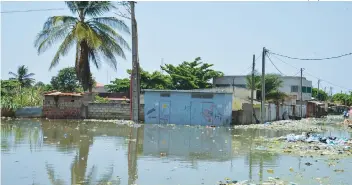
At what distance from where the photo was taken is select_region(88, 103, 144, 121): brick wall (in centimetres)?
2909

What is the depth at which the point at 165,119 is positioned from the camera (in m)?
28.2

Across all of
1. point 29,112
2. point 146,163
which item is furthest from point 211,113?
point 146,163

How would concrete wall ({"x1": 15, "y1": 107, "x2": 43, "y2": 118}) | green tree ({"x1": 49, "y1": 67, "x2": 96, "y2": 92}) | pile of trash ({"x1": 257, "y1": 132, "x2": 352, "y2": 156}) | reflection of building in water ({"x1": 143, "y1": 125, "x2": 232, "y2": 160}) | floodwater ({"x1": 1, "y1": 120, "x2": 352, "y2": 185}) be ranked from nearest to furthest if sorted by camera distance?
floodwater ({"x1": 1, "y1": 120, "x2": 352, "y2": 185})
reflection of building in water ({"x1": 143, "y1": 125, "x2": 232, "y2": 160})
pile of trash ({"x1": 257, "y1": 132, "x2": 352, "y2": 156})
concrete wall ({"x1": 15, "y1": 107, "x2": 43, "y2": 118})
green tree ({"x1": 49, "y1": 67, "x2": 96, "y2": 92})

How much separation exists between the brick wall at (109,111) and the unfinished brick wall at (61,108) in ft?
3.14

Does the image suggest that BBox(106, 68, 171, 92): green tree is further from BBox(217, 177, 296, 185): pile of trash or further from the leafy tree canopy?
BBox(217, 177, 296, 185): pile of trash

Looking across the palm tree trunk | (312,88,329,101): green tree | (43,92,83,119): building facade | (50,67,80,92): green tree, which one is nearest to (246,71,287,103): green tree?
the palm tree trunk

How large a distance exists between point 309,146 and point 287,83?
45.8 metres

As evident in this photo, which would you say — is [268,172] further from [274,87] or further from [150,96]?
[274,87]

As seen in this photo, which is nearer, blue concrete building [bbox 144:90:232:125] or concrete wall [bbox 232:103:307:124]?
blue concrete building [bbox 144:90:232:125]

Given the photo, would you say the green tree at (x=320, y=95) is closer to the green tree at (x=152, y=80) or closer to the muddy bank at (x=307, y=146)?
the green tree at (x=152, y=80)

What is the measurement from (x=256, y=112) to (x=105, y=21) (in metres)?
13.3

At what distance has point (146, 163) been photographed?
1145 centimetres

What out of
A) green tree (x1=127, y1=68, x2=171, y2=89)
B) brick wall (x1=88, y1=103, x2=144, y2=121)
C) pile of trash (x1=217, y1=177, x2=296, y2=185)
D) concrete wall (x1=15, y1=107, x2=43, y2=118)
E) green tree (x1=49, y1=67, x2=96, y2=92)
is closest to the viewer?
pile of trash (x1=217, y1=177, x2=296, y2=185)

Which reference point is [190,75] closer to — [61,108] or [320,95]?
[61,108]
